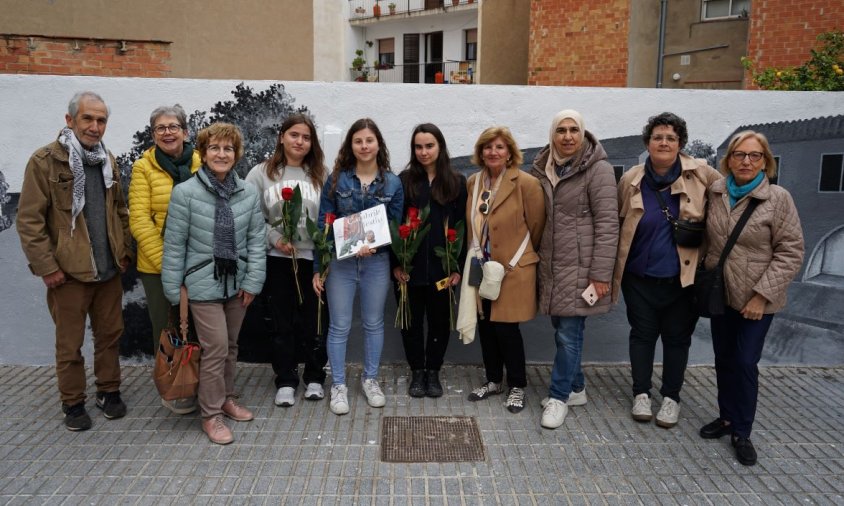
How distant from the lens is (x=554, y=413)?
13.8 feet

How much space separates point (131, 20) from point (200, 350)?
682 cm

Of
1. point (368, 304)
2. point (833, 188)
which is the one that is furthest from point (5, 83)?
point (833, 188)

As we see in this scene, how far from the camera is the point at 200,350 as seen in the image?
13.0 feet

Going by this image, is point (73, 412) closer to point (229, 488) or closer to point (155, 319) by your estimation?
point (155, 319)

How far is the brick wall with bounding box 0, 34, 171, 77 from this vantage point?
6.92m

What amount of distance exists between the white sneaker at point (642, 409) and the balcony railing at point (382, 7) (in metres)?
25.7

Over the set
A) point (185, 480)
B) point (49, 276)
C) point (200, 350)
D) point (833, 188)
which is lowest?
point (185, 480)

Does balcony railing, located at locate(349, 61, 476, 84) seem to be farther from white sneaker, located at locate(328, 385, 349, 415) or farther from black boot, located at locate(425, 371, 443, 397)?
white sneaker, located at locate(328, 385, 349, 415)

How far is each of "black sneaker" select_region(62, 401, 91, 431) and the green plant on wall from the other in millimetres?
7385

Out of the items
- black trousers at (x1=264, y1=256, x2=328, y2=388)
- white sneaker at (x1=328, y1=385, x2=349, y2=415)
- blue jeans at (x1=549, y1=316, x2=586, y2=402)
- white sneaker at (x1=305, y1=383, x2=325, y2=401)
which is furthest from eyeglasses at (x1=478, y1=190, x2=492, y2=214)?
white sneaker at (x1=305, y1=383, x2=325, y2=401)

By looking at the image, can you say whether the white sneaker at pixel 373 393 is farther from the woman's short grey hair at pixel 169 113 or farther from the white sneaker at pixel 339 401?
the woman's short grey hair at pixel 169 113

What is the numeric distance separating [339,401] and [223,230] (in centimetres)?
147

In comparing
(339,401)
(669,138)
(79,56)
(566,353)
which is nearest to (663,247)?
(669,138)

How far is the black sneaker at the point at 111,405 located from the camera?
4.26 meters
